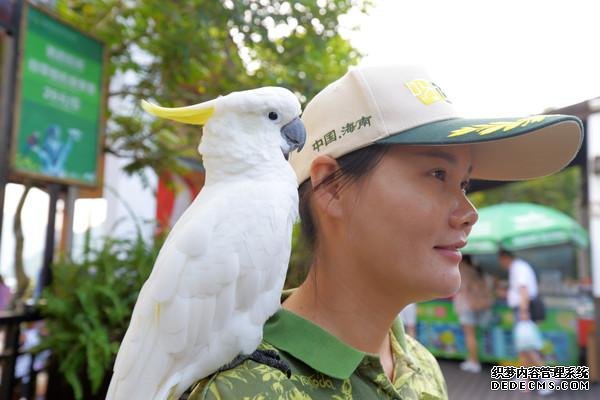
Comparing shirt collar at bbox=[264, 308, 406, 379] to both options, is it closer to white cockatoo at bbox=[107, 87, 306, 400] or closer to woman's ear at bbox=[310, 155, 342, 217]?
white cockatoo at bbox=[107, 87, 306, 400]

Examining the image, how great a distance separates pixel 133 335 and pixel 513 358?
536cm

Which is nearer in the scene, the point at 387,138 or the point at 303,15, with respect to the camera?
the point at 387,138

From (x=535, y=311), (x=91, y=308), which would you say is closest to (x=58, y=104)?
(x=91, y=308)

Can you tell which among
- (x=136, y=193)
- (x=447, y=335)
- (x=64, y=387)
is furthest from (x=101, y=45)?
(x=447, y=335)

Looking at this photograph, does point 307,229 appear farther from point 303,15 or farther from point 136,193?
point 136,193

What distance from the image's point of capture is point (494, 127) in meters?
0.86

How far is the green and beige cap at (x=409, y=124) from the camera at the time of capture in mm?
863

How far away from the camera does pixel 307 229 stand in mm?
1062

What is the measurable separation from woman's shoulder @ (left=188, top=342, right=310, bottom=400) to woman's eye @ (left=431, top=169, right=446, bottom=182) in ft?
1.49

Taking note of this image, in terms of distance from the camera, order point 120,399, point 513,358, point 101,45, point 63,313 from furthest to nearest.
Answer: point 513,358, point 101,45, point 63,313, point 120,399

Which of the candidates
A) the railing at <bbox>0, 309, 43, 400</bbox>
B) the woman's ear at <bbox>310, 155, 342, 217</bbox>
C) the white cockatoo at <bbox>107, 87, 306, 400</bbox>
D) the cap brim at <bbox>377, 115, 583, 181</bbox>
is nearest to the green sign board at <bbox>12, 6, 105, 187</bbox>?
the railing at <bbox>0, 309, 43, 400</bbox>

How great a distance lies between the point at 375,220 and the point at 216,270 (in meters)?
0.30

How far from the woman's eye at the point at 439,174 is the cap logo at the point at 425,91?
13 cm

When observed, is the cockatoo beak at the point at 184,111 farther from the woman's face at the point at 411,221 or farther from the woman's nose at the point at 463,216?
the woman's nose at the point at 463,216
